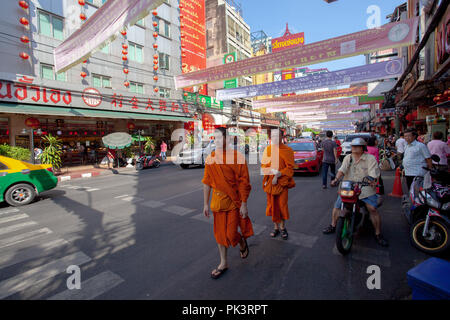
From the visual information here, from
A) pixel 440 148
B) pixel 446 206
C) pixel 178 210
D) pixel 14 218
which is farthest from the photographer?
pixel 440 148

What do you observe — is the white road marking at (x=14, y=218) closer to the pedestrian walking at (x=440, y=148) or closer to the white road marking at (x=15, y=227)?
the white road marking at (x=15, y=227)

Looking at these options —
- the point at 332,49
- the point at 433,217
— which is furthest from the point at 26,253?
the point at 332,49

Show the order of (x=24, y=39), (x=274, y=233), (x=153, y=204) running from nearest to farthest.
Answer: (x=274, y=233) → (x=153, y=204) → (x=24, y=39)

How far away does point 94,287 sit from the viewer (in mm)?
2674

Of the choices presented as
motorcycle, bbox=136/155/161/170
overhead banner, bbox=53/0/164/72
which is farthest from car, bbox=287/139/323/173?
motorcycle, bbox=136/155/161/170

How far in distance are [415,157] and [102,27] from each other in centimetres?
838

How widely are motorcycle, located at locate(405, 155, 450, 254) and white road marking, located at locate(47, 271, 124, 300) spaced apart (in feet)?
13.5

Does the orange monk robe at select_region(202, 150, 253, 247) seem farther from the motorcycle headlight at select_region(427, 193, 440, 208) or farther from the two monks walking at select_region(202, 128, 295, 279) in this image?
the motorcycle headlight at select_region(427, 193, 440, 208)

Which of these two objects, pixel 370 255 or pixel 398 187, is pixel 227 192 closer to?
pixel 370 255

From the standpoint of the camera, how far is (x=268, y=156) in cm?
400

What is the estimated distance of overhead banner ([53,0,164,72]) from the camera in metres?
5.56
